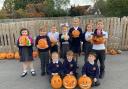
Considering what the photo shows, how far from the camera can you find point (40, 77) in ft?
28.9

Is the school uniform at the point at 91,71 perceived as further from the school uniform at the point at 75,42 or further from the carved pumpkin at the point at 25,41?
the carved pumpkin at the point at 25,41

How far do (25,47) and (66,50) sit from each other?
118 cm

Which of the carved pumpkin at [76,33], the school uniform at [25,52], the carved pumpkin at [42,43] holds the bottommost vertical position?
the school uniform at [25,52]

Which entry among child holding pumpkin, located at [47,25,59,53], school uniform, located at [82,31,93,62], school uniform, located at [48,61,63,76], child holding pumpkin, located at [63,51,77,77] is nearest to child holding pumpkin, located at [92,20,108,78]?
school uniform, located at [82,31,93,62]

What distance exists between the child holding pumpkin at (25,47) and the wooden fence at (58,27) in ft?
7.90

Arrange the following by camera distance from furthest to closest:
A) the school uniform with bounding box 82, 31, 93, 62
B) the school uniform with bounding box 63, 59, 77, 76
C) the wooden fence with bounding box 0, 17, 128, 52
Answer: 1. the wooden fence with bounding box 0, 17, 128, 52
2. the school uniform with bounding box 82, 31, 93, 62
3. the school uniform with bounding box 63, 59, 77, 76

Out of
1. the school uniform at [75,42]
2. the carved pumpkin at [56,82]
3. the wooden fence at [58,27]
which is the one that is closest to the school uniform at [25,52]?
the school uniform at [75,42]

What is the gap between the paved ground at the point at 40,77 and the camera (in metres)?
8.16

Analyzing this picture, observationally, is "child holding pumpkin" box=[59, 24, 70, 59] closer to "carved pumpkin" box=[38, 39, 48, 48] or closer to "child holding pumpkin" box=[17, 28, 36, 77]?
"carved pumpkin" box=[38, 39, 48, 48]

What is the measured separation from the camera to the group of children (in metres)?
8.05

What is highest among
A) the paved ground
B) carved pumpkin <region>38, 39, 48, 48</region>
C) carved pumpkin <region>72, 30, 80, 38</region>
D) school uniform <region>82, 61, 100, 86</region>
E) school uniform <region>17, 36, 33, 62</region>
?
carved pumpkin <region>72, 30, 80, 38</region>

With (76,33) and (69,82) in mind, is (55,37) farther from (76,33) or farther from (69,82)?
(69,82)

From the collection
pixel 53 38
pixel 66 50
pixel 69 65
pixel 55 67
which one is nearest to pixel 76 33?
pixel 66 50

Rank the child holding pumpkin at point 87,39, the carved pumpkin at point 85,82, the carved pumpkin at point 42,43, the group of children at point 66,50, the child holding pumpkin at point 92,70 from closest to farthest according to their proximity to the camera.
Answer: the carved pumpkin at point 85,82 < the child holding pumpkin at point 92,70 < the group of children at point 66,50 < the carved pumpkin at point 42,43 < the child holding pumpkin at point 87,39
